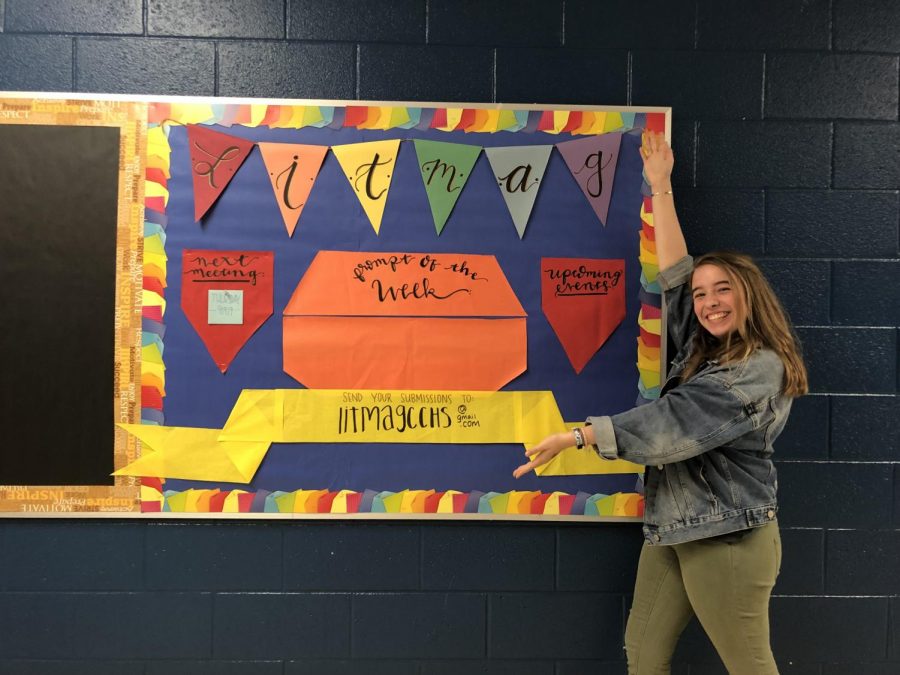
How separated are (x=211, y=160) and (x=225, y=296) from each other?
390 millimetres

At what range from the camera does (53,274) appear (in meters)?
1.87

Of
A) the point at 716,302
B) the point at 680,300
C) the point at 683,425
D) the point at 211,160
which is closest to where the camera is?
the point at 683,425

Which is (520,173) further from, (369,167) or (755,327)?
(755,327)

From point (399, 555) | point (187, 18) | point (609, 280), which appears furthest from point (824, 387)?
point (187, 18)

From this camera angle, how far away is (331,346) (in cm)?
188

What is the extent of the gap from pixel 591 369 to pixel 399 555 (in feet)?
2.57

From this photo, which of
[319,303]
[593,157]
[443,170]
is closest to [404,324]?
[319,303]

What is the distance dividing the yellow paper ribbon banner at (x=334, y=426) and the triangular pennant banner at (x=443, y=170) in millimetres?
524

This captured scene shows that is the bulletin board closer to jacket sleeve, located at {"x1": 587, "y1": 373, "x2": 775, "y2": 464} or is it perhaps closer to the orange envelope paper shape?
the orange envelope paper shape

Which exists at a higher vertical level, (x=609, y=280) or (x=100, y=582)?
(x=609, y=280)

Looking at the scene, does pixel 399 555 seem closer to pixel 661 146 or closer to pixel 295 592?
pixel 295 592

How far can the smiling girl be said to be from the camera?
4.69 feet

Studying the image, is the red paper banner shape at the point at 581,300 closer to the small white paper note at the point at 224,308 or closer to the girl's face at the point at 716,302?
the girl's face at the point at 716,302

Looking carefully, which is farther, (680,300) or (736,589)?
(680,300)
